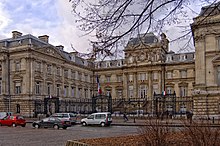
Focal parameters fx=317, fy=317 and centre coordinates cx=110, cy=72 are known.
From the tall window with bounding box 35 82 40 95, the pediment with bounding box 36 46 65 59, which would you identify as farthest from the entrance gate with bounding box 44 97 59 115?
the pediment with bounding box 36 46 65 59

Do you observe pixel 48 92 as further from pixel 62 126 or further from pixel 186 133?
pixel 186 133

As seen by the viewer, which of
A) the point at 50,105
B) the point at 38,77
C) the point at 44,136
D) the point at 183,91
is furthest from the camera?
the point at 183,91

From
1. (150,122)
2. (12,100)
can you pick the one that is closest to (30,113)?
(12,100)

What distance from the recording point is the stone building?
39969mm

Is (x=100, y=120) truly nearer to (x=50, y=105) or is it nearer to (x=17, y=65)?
(x=50, y=105)

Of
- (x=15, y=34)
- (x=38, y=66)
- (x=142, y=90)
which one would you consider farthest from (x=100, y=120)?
(x=142, y=90)

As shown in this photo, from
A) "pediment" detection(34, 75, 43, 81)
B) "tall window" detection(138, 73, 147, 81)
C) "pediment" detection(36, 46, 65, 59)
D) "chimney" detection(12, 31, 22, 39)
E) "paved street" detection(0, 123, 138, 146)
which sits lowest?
"paved street" detection(0, 123, 138, 146)

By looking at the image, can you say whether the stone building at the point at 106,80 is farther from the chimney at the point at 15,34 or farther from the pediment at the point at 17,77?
the pediment at the point at 17,77

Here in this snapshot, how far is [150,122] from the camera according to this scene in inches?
390

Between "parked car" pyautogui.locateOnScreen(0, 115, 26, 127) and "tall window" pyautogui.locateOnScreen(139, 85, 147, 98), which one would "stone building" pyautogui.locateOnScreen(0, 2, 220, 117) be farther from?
"parked car" pyautogui.locateOnScreen(0, 115, 26, 127)

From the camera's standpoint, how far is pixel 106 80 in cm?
8375

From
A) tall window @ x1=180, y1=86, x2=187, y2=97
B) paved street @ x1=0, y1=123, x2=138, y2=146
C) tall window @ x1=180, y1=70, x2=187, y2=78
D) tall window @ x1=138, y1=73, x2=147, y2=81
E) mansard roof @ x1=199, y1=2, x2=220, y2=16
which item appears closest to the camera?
mansard roof @ x1=199, y1=2, x2=220, y2=16

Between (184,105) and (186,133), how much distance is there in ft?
178

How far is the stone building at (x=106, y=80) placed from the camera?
3997 centimetres
